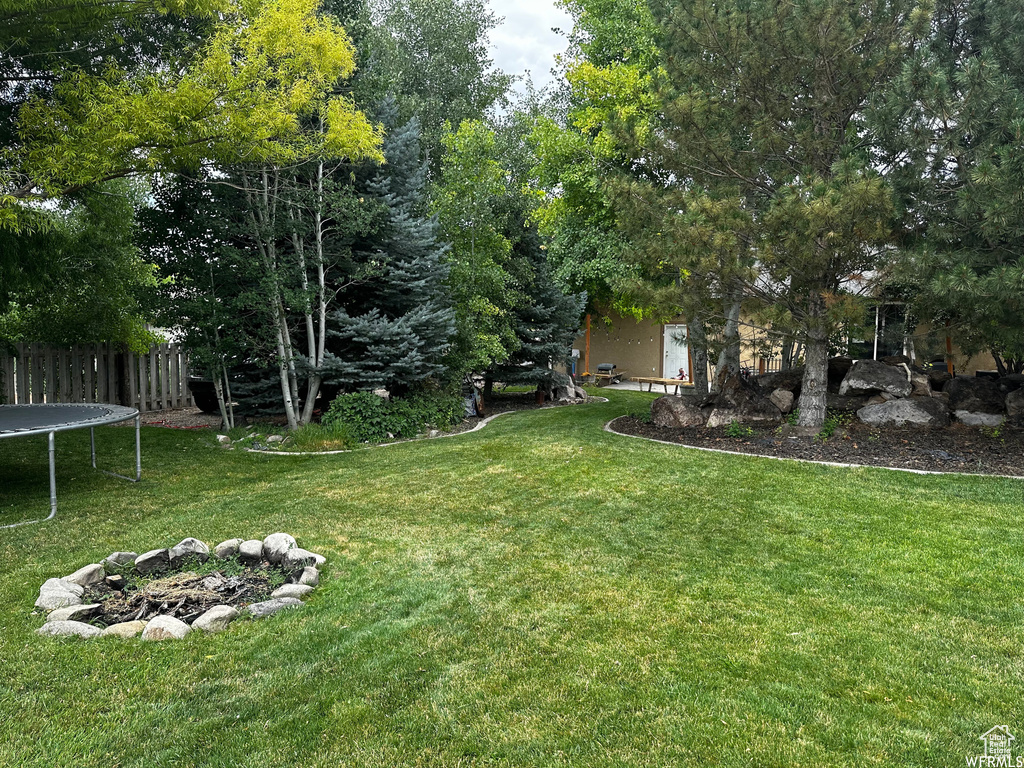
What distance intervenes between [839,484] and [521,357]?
24.9 feet

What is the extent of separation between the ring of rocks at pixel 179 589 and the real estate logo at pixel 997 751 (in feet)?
9.43

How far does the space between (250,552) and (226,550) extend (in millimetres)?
159

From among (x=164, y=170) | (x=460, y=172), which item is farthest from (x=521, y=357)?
(x=164, y=170)

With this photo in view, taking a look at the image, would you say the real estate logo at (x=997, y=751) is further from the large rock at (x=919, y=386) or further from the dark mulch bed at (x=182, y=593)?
the large rock at (x=919, y=386)

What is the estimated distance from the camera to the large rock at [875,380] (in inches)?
313

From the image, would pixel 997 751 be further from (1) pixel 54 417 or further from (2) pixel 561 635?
(1) pixel 54 417

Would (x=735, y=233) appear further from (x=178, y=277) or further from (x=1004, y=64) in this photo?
(x=178, y=277)

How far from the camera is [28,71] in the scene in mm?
6699

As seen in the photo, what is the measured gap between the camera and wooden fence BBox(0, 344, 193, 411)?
906 cm

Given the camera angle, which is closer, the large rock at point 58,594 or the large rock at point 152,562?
the large rock at point 58,594

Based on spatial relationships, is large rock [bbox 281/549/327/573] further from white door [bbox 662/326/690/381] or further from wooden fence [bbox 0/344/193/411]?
white door [bbox 662/326/690/381]

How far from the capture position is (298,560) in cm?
371

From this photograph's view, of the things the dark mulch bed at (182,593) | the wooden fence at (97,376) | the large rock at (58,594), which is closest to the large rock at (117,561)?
the dark mulch bed at (182,593)

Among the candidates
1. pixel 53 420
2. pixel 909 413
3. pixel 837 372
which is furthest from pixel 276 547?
pixel 837 372
